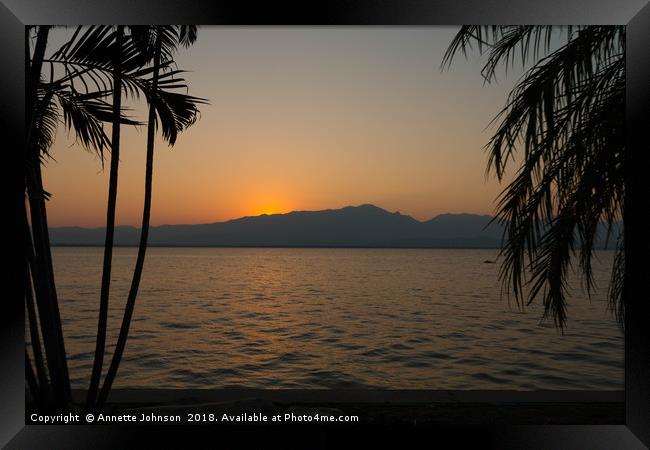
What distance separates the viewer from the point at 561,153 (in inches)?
108

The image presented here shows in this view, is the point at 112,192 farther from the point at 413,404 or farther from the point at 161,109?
the point at 413,404

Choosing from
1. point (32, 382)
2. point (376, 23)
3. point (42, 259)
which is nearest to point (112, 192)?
point (42, 259)

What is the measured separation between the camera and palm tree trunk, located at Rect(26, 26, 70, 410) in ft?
8.62

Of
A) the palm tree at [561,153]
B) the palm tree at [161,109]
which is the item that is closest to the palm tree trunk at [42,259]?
the palm tree at [161,109]

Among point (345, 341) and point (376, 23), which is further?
point (345, 341)

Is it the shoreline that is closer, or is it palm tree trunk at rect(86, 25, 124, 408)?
palm tree trunk at rect(86, 25, 124, 408)

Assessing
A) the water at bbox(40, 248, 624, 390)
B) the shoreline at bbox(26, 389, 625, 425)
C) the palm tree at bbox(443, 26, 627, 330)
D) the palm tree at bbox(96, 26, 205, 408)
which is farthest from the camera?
the water at bbox(40, 248, 624, 390)

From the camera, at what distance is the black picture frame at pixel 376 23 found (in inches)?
80.8

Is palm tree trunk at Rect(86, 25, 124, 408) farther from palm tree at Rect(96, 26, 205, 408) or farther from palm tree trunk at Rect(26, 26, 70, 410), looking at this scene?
palm tree trunk at Rect(26, 26, 70, 410)

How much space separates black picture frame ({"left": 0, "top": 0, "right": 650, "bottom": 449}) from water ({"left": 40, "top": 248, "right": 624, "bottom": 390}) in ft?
1.86

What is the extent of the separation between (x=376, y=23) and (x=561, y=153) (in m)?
1.32

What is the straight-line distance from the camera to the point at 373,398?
399 cm

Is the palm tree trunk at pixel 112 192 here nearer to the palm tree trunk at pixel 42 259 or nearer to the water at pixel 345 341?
the palm tree trunk at pixel 42 259

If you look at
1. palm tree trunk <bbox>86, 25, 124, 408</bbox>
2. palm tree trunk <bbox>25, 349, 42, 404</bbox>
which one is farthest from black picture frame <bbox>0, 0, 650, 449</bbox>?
palm tree trunk <bbox>25, 349, 42, 404</bbox>
